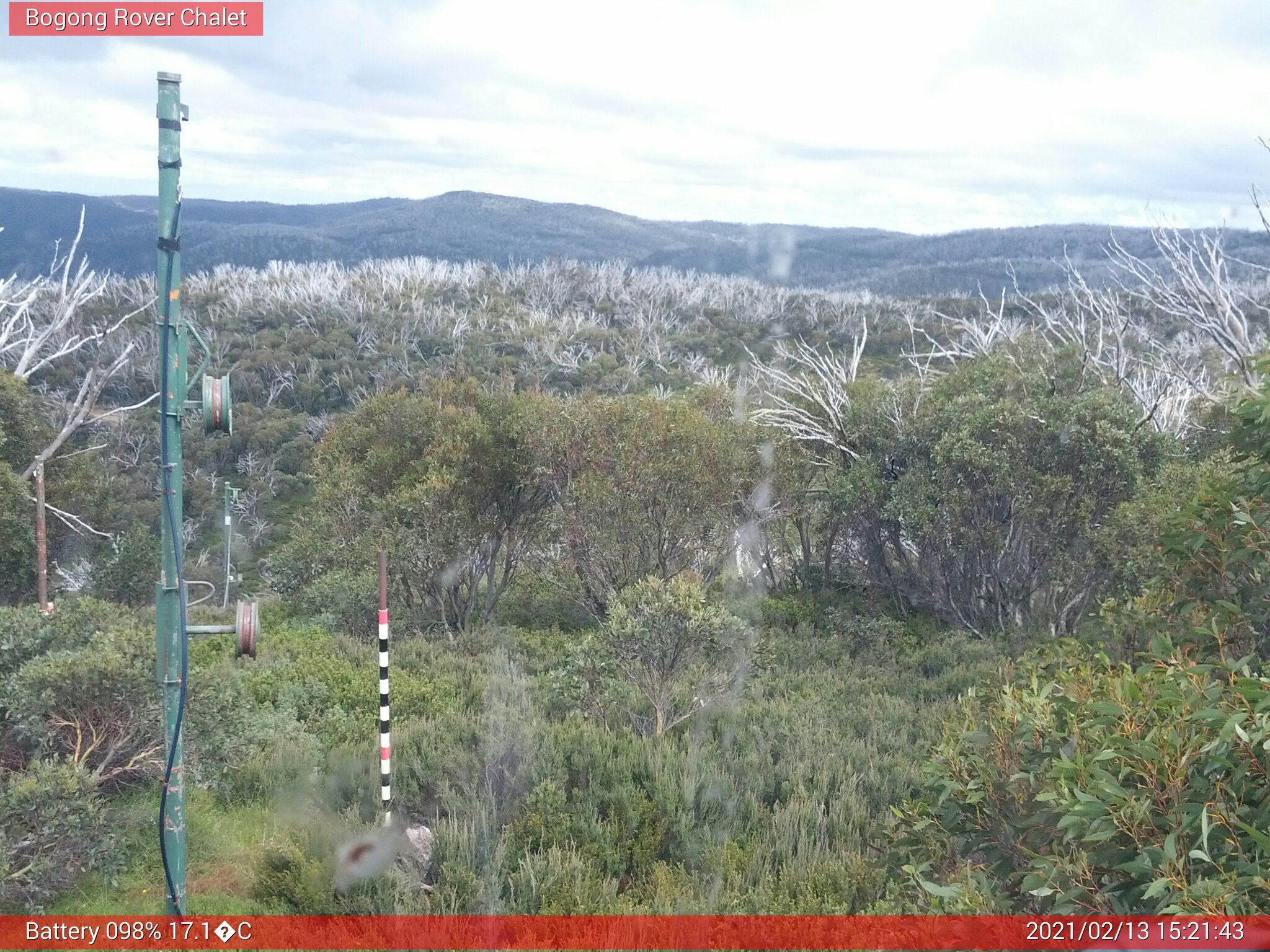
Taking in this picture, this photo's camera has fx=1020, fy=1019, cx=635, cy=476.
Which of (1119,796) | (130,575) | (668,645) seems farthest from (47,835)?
(130,575)

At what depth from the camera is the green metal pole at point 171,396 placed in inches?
160

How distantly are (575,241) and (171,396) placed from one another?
130 meters

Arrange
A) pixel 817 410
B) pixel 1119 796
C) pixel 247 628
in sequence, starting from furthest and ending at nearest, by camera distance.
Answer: pixel 817 410, pixel 247 628, pixel 1119 796

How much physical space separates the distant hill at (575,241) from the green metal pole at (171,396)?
2950cm

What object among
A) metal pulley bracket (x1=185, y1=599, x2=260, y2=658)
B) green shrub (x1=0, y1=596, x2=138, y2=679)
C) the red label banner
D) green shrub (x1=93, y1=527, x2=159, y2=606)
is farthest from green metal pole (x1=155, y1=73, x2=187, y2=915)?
green shrub (x1=93, y1=527, x2=159, y2=606)

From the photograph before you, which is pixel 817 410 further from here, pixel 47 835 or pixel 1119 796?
pixel 1119 796

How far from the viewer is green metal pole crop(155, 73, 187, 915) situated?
4.05 metres

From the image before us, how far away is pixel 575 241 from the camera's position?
130875 mm

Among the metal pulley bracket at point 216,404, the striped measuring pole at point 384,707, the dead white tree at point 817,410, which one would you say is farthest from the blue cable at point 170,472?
the dead white tree at point 817,410

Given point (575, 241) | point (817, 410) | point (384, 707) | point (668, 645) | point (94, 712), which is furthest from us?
point (575, 241)

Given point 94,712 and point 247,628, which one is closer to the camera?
point 247,628

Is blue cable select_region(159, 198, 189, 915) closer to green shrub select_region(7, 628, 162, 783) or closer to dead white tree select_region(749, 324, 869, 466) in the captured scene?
green shrub select_region(7, 628, 162, 783)

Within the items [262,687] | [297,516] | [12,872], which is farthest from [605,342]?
[12,872]

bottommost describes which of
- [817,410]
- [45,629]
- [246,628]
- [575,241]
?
[45,629]
